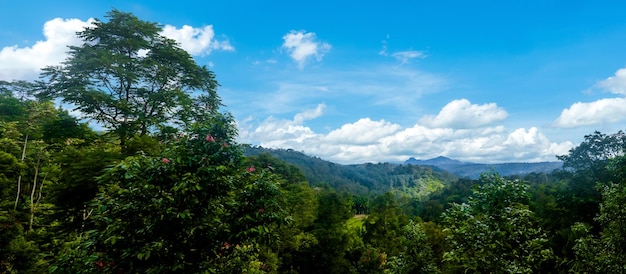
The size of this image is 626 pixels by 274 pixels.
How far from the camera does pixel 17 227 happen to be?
13.4 m

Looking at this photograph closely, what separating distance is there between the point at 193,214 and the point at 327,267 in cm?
3164

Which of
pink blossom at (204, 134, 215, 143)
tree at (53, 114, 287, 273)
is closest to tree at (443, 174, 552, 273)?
tree at (53, 114, 287, 273)

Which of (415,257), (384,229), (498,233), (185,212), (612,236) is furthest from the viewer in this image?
(384,229)

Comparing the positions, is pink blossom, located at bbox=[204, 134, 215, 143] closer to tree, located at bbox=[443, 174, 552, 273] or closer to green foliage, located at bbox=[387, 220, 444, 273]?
tree, located at bbox=[443, 174, 552, 273]

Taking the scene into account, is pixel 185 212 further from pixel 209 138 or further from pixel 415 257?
pixel 415 257

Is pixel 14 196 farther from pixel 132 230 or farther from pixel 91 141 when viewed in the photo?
pixel 132 230

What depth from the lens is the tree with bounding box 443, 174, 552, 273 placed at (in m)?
7.58

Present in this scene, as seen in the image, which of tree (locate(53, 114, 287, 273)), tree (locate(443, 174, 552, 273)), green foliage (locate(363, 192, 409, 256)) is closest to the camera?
tree (locate(53, 114, 287, 273))

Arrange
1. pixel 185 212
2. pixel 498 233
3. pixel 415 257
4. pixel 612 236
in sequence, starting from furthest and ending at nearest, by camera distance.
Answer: pixel 415 257, pixel 612 236, pixel 498 233, pixel 185 212

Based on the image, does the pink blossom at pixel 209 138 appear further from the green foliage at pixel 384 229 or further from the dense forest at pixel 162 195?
the green foliage at pixel 384 229

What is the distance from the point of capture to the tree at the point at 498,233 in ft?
24.9

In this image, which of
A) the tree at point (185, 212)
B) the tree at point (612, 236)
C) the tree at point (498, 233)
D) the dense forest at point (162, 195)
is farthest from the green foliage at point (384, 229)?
the tree at point (185, 212)

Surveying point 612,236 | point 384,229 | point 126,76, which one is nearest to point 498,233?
point 612,236

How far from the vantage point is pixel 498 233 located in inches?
300
